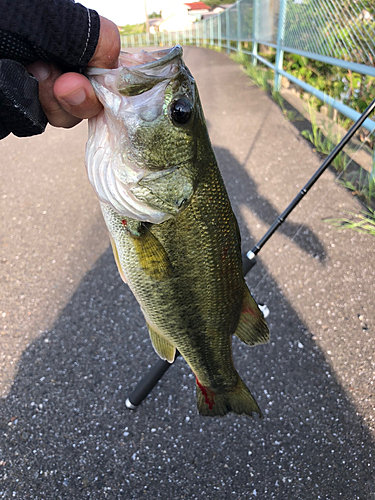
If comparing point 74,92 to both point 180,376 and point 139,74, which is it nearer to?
point 139,74

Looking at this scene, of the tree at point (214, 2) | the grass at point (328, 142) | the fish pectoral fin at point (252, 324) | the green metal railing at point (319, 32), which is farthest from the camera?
the tree at point (214, 2)

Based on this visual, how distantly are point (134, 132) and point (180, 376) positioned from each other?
1936 millimetres

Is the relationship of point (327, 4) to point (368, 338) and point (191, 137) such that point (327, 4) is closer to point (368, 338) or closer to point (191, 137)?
point (368, 338)

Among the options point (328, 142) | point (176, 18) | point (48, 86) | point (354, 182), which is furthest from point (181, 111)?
point (176, 18)

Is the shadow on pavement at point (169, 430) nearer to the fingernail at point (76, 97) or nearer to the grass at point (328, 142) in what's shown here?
the fingernail at point (76, 97)

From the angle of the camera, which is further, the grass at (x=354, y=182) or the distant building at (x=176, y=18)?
the distant building at (x=176, y=18)

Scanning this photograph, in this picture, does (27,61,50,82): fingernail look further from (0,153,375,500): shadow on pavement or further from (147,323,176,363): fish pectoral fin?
(0,153,375,500): shadow on pavement

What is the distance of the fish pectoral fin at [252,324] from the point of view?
57.4 inches

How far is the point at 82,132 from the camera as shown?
709cm

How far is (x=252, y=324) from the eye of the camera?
1471 mm

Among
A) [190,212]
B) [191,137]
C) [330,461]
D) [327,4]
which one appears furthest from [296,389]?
[327,4]

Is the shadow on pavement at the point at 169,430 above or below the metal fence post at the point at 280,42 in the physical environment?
below

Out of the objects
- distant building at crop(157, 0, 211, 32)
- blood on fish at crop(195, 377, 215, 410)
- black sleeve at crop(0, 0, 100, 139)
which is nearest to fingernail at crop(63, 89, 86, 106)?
black sleeve at crop(0, 0, 100, 139)

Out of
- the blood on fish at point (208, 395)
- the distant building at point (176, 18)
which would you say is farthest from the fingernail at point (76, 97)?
the distant building at point (176, 18)
